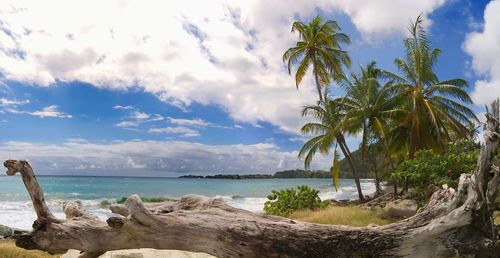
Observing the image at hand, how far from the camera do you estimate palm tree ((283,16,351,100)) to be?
1967cm

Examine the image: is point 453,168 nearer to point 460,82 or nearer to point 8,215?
point 460,82

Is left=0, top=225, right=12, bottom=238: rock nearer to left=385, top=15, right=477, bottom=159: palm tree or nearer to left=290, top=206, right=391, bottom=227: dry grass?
left=290, top=206, right=391, bottom=227: dry grass

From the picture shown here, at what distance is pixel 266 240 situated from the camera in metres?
3.28

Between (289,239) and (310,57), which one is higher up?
(310,57)

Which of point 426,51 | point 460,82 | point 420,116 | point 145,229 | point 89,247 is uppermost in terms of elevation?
point 426,51

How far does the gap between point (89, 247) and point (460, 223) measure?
425 centimetres

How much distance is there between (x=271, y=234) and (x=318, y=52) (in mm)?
A: 18338

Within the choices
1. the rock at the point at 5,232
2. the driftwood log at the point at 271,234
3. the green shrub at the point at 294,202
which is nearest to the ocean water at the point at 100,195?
the rock at the point at 5,232

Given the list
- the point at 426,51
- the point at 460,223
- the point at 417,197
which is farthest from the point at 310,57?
the point at 460,223

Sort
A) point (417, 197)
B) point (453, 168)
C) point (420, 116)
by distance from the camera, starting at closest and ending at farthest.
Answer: point (453, 168)
point (417, 197)
point (420, 116)

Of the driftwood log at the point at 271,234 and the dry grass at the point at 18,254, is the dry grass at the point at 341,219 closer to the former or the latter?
the driftwood log at the point at 271,234

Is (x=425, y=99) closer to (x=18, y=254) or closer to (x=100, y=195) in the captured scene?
(x=18, y=254)

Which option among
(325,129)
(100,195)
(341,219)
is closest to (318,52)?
(325,129)

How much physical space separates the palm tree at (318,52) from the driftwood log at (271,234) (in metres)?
16.4
